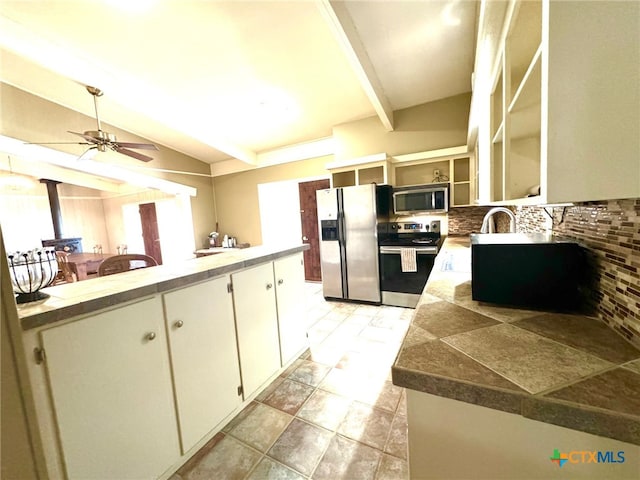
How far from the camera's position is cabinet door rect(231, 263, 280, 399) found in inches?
67.9

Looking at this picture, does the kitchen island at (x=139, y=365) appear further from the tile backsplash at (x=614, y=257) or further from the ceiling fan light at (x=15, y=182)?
the ceiling fan light at (x=15, y=182)

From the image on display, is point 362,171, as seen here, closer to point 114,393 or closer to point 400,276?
point 400,276

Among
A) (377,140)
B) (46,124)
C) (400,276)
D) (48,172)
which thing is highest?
(46,124)

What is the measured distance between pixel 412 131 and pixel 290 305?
2.88 m

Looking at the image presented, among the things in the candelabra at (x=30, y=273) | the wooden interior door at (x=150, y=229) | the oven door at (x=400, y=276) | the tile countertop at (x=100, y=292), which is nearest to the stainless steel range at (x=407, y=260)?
the oven door at (x=400, y=276)

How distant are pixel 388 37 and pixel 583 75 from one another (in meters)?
2.28

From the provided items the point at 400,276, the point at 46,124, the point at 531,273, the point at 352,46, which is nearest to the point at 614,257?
the point at 531,273

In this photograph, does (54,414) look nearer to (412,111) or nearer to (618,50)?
(618,50)

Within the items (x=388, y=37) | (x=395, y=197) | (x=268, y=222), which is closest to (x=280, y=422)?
(x=395, y=197)

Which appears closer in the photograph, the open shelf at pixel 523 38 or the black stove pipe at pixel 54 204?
the open shelf at pixel 523 38

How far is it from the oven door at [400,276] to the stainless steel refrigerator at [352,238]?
10 centimetres

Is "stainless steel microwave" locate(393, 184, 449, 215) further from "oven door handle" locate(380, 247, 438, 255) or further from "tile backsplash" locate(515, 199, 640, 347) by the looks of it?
"tile backsplash" locate(515, 199, 640, 347)

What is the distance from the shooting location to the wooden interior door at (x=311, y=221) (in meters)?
4.73

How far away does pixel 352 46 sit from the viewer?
211 centimetres
